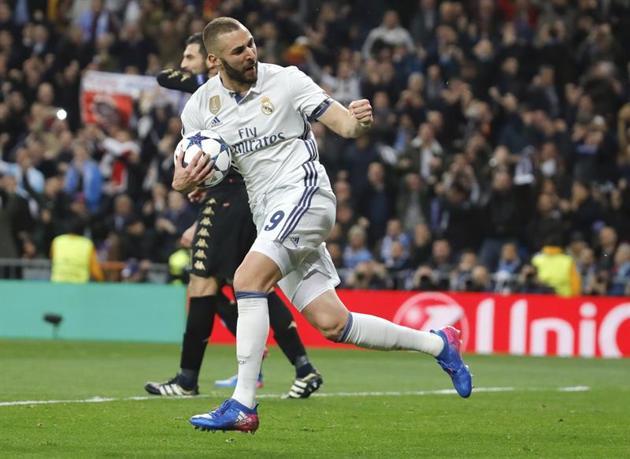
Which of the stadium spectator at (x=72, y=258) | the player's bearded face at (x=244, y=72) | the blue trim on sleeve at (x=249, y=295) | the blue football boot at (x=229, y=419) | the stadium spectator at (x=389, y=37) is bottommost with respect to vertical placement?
the stadium spectator at (x=72, y=258)

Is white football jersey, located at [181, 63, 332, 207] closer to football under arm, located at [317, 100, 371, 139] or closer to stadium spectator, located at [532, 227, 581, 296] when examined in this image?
football under arm, located at [317, 100, 371, 139]

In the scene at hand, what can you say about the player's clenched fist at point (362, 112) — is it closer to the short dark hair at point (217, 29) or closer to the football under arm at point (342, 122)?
the football under arm at point (342, 122)

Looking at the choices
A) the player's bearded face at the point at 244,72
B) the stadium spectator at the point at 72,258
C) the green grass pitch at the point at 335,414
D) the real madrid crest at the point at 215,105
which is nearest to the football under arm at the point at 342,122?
the player's bearded face at the point at 244,72

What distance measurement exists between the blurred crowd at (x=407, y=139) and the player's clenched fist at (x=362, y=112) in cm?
1189

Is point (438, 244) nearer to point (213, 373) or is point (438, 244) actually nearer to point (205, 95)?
point (213, 373)

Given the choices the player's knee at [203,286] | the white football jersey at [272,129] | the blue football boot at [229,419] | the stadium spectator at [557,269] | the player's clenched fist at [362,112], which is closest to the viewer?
the blue football boot at [229,419]

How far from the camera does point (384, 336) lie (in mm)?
8906

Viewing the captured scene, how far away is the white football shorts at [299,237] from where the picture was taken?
8.38m

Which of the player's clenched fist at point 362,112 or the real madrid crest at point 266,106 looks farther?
the real madrid crest at point 266,106

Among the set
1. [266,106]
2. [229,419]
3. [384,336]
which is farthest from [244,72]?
[229,419]

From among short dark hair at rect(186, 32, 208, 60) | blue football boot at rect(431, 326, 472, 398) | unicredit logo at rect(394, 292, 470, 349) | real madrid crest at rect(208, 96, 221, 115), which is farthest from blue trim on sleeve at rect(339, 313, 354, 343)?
unicredit logo at rect(394, 292, 470, 349)

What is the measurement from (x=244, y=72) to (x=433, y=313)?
11228 mm

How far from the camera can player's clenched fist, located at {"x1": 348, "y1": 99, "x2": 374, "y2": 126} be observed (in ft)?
26.5

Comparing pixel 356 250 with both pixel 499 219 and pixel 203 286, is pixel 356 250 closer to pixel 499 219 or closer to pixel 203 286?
pixel 499 219
